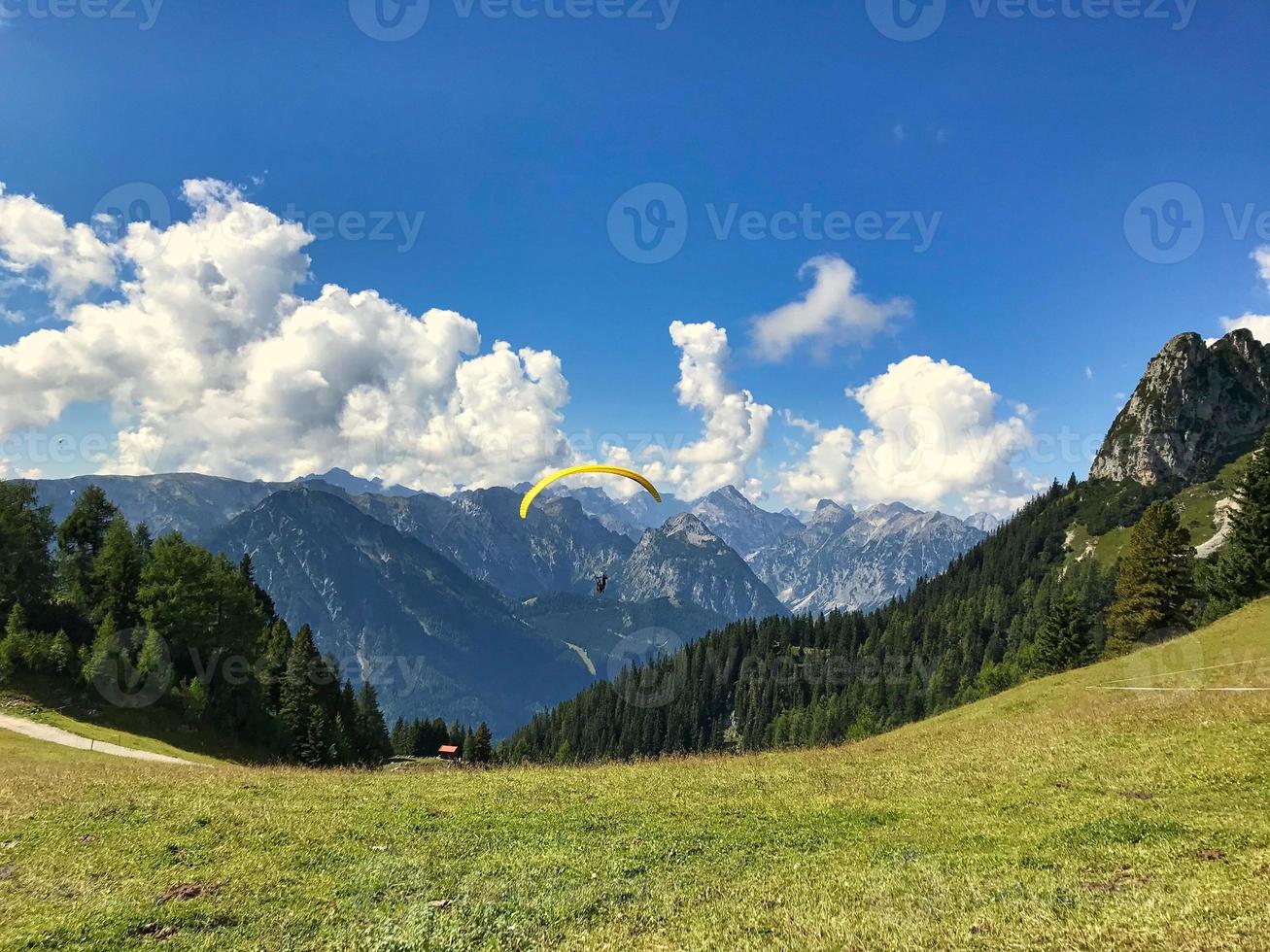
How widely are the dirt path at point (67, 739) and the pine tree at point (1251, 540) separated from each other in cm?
8405

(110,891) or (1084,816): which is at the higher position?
(1084,816)

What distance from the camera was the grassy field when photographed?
12.1 meters

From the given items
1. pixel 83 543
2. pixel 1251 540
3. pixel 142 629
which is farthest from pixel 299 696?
pixel 1251 540

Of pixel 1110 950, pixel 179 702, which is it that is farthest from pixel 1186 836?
pixel 179 702

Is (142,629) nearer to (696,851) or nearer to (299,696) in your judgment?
(299,696)

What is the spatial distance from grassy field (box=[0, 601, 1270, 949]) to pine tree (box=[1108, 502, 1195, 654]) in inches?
1539

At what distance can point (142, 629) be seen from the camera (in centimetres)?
5856

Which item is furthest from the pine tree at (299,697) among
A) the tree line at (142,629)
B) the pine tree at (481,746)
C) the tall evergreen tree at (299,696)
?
the pine tree at (481,746)

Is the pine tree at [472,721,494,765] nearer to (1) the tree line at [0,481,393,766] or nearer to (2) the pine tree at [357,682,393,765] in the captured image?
(2) the pine tree at [357,682,393,765]

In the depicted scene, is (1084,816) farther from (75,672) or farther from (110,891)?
(75,672)

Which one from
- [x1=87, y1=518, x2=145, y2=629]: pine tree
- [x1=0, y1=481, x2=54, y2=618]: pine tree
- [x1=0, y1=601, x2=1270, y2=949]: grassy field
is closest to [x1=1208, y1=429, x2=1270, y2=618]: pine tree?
[x1=0, y1=601, x2=1270, y2=949]: grassy field

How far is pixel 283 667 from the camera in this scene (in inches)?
3374

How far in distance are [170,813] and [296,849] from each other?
584 centimetres

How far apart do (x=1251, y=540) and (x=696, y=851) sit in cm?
6796
